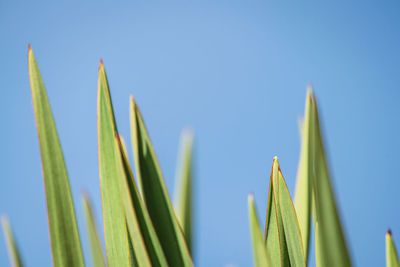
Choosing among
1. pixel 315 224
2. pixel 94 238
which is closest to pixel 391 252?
pixel 315 224

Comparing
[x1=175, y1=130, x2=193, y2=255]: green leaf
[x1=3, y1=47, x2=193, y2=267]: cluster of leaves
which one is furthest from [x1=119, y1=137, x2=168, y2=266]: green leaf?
[x1=175, y1=130, x2=193, y2=255]: green leaf

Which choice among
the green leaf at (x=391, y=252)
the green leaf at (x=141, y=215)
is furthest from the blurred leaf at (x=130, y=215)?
the green leaf at (x=391, y=252)

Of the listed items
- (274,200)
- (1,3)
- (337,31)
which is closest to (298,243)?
(274,200)

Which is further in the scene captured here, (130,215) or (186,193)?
(186,193)

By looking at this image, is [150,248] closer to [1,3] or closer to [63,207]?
A: [63,207]

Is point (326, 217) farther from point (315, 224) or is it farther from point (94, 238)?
point (94, 238)
